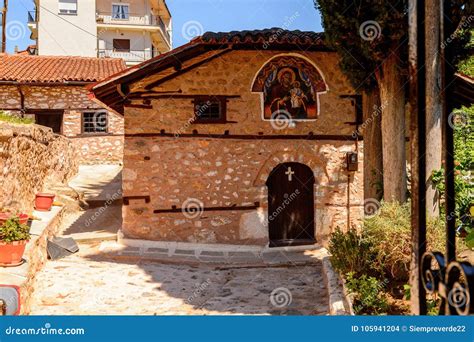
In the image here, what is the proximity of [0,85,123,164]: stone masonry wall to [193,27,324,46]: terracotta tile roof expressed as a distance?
934 cm

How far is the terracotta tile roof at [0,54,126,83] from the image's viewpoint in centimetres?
1811

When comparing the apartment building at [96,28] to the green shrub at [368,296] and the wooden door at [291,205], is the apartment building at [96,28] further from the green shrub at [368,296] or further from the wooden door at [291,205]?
the green shrub at [368,296]

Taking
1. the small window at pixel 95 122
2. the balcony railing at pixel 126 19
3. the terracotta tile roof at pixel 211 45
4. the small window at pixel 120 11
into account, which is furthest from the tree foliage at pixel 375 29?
the small window at pixel 120 11

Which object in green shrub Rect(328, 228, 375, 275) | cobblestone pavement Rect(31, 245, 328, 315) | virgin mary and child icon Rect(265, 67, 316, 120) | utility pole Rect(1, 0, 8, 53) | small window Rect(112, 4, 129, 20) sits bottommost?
cobblestone pavement Rect(31, 245, 328, 315)

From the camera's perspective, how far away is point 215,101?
1014 cm

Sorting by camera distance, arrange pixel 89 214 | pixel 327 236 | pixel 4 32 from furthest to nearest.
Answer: pixel 4 32
pixel 89 214
pixel 327 236

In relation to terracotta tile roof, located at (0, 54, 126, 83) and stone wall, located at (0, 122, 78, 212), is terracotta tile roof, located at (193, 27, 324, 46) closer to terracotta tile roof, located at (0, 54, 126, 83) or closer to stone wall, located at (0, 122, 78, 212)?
stone wall, located at (0, 122, 78, 212)

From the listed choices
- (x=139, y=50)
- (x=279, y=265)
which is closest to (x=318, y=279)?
(x=279, y=265)

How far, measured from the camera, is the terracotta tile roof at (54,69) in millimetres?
18109

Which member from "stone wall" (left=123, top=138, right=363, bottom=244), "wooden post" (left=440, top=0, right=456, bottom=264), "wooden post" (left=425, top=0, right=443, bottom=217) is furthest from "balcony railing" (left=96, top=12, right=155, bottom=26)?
"wooden post" (left=440, top=0, right=456, bottom=264)

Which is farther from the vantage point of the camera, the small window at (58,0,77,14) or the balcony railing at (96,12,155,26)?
the balcony railing at (96,12,155,26)

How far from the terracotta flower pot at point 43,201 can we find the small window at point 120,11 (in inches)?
1077

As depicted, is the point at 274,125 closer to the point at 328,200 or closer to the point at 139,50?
the point at 328,200

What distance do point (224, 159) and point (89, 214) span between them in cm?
548
